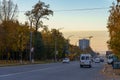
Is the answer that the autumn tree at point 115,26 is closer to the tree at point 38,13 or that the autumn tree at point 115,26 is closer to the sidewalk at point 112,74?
the sidewalk at point 112,74

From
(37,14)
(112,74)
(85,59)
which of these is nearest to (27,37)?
(37,14)

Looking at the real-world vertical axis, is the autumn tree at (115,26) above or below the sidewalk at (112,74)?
above

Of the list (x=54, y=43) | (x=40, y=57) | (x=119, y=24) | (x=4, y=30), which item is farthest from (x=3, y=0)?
(x=119, y=24)

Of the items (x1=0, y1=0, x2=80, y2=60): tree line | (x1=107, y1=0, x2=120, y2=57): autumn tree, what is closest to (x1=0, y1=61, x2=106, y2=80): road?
(x1=107, y1=0, x2=120, y2=57): autumn tree

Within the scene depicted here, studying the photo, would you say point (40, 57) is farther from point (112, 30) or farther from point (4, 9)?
point (112, 30)

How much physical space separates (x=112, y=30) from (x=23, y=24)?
218 feet

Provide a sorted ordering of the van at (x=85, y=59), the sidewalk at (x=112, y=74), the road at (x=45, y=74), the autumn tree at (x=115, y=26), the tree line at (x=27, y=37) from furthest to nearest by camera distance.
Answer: the tree line at (x=27, y=37) < the van at (x=85, y=59) < the autumn tree at (x=115, y=26) < the sidewalk at (x=112, y=74) < the road at (x=45, y=74)

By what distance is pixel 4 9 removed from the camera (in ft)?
317

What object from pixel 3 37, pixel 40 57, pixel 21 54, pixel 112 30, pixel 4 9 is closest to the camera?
pixel 112 30

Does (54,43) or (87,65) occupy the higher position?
(54,43)

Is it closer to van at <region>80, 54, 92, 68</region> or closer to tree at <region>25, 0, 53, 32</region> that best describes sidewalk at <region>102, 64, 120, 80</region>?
van at <region>80, 54, 92, 68</region>

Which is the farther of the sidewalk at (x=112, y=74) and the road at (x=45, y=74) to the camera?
the sidewalk at (x=112, y=74)

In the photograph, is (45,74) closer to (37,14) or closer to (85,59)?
(85,59)

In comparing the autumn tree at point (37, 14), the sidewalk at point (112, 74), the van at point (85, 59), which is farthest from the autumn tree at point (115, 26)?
the autumn tree at point (37, 14)
